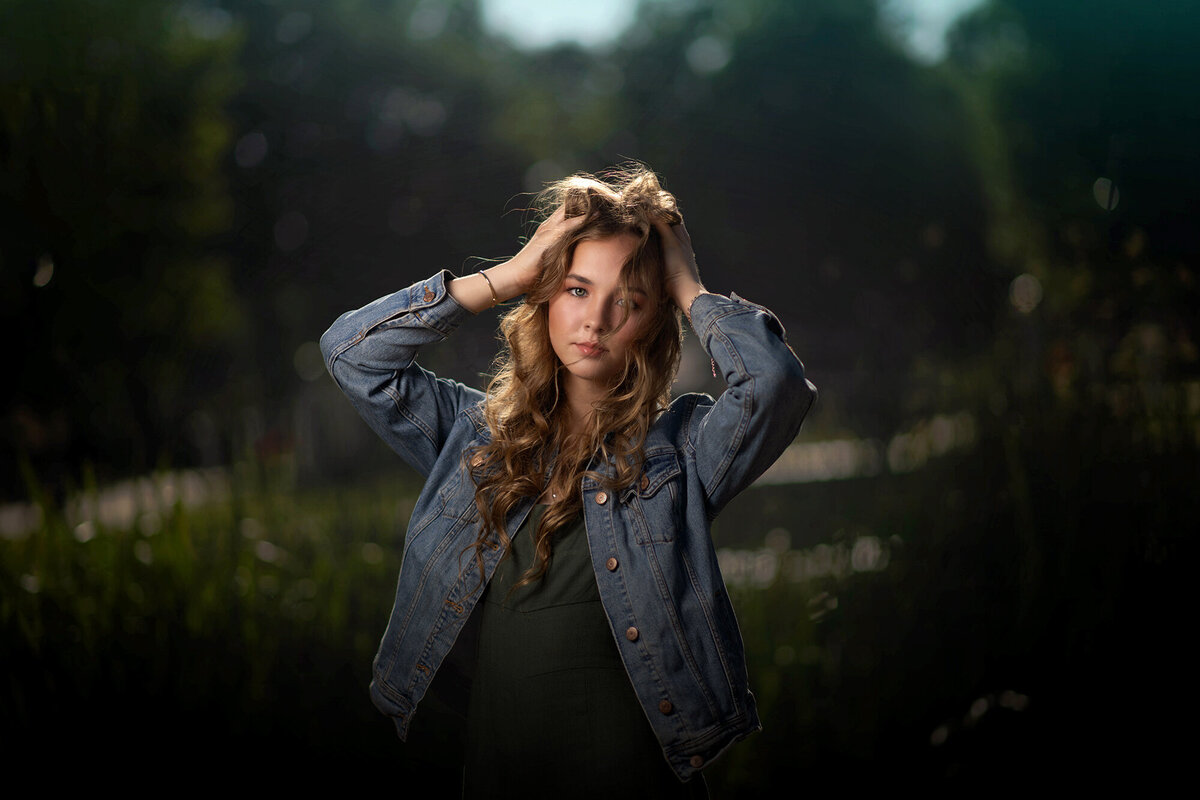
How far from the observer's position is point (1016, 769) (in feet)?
8.68

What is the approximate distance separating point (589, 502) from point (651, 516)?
0.09 m

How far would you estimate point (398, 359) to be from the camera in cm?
138

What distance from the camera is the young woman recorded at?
4.20 feet

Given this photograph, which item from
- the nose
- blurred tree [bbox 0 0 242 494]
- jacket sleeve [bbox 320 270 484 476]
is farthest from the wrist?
blurred tree [bbox 0 0 242 494]

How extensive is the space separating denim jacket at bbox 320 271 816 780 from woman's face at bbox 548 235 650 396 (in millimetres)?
98

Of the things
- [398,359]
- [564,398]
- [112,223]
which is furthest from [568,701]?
[112,223]

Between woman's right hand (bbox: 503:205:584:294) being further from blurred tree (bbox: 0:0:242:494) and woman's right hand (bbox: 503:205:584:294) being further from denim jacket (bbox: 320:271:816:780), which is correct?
blurred tree (bbox: 0:0:242:494)

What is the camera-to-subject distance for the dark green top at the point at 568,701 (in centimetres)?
132

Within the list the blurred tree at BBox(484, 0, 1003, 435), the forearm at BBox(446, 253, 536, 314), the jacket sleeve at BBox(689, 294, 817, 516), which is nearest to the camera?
the jacket sleeve at BBox(689, 294, 817, 516)

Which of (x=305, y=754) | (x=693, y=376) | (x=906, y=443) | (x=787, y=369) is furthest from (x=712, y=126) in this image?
(x=305, y=754)

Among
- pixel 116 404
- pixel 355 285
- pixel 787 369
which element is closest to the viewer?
pixel 787 369

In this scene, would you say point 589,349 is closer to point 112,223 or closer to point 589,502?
point 589,502

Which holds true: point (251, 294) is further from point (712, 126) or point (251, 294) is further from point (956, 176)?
point (956, 176)

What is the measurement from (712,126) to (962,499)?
1.31 meters
